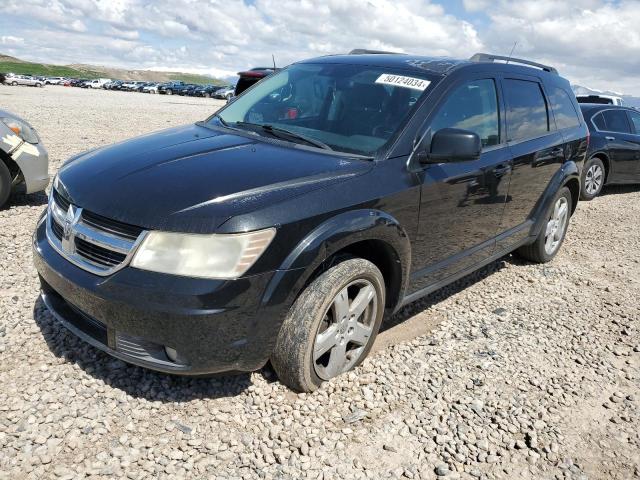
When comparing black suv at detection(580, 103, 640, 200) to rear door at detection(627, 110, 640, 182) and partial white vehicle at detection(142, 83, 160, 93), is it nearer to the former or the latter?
rear door at detection(627, 110, 640, 182)

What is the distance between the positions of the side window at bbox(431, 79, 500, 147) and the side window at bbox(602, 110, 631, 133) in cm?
651

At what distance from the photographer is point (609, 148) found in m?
9.05

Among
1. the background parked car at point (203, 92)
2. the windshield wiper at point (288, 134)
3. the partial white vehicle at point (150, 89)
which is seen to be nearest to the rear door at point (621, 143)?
the windshield wiper at point (288, 134)

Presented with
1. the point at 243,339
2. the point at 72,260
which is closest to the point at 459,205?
the point at 243,339

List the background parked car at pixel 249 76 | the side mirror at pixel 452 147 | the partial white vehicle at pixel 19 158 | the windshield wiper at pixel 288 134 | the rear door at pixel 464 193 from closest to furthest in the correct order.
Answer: the side mirror at pixel 452 147, the windshield wiper at pixel 288 134, the rear door at pixel 464 193, the partial white vehicle at pixel 19 158, the background parked car at pixel 249 76

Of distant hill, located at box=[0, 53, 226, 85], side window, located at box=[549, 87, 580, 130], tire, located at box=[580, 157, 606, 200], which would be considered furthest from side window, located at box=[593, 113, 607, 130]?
distant hill, located at box=[0, 53, 226, 85]

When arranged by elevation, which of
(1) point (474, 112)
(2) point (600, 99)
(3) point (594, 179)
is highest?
(2) point (600, 99)

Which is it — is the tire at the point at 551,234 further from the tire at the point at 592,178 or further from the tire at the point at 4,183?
the tire at the point at 4,183

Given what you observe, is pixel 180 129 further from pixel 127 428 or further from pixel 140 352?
pixel 127 428

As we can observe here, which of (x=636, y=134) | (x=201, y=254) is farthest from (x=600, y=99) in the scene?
(x=201, y=254)

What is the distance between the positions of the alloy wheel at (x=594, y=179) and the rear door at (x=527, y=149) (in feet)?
15.4

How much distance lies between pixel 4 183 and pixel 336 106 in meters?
3.96

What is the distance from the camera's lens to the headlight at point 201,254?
91.8 inches

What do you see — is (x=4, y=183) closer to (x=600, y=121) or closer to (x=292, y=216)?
(x=292, y=216)
